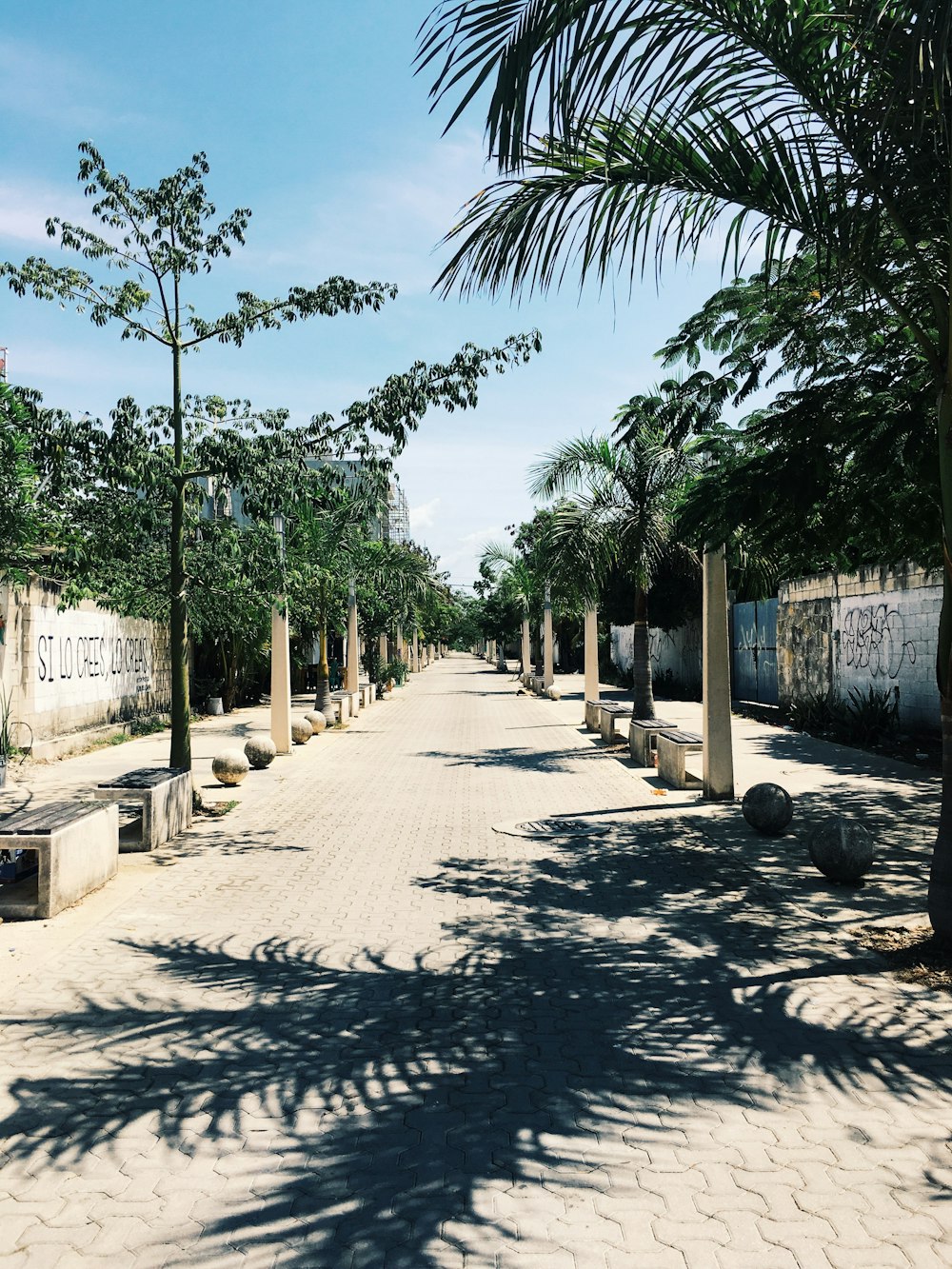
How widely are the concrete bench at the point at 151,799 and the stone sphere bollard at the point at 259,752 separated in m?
5.27

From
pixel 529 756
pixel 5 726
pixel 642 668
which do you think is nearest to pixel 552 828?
pixel 529 756

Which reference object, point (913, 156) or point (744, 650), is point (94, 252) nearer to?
point (913, 156)

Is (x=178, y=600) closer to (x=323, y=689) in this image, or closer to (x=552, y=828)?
(x=552, y=828)

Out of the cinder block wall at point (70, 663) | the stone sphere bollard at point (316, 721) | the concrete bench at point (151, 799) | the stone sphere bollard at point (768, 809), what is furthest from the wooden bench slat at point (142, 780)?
the stone sphere bollard at point (316, 721)

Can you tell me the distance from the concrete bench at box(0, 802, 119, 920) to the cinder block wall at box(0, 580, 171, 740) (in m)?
8.16

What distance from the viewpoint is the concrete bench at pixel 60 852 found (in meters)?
7.40

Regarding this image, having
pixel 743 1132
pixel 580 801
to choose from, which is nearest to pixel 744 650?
pixel 580 801

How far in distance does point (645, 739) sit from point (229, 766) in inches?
248

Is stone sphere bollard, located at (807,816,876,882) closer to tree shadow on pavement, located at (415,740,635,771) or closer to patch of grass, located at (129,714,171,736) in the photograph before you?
tree shadow on pavement, located at (415,740,635,771)

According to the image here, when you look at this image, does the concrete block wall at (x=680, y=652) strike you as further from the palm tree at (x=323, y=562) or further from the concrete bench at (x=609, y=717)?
the palm tree at (x=323, y=562)

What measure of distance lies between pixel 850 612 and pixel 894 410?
41.5 feet

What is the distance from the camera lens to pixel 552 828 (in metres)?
11.0

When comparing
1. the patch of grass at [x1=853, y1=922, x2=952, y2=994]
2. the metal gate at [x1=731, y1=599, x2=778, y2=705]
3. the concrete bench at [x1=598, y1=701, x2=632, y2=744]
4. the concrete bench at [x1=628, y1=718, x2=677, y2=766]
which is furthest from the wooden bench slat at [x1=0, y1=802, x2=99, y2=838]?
the metal gate at [x1=731, y1=599, x2=778, y2=705]

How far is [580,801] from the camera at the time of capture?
1279cm
